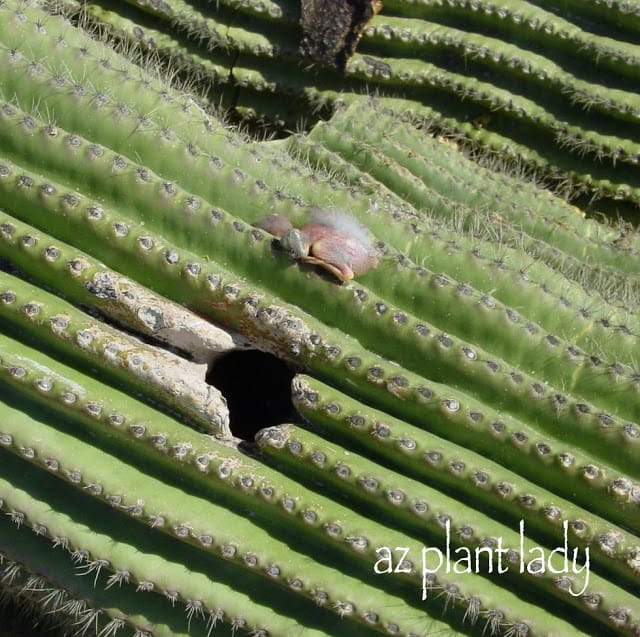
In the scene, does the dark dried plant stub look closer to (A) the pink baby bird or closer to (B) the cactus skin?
(B) the cactus skin

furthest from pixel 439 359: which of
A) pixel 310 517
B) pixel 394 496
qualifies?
pixel 310 517

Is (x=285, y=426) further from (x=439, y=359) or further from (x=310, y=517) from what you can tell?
(x=439, y=359)

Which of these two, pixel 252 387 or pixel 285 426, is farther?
pixel 252 387

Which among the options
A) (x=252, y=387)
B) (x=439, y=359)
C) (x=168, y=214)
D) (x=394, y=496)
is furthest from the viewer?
(x=252, y=387)

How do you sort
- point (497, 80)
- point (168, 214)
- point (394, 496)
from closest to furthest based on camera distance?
point (394, 496)
point (168, 214)
point (497, 80)

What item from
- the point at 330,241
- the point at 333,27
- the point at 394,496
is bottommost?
the point at 394,496

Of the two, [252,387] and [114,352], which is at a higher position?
[252,387]

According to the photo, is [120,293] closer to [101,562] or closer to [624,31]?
[101,562]

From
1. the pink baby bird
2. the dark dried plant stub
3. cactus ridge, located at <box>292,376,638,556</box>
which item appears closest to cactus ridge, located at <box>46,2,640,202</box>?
the dark dried plant stub
